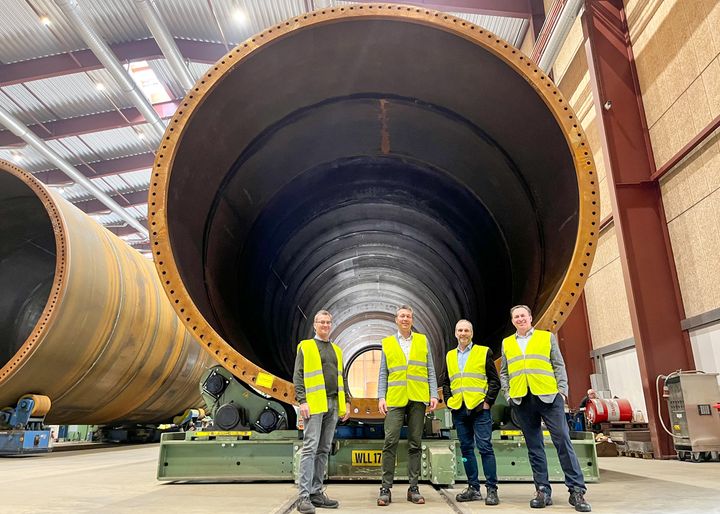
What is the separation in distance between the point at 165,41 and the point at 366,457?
28.2 ft

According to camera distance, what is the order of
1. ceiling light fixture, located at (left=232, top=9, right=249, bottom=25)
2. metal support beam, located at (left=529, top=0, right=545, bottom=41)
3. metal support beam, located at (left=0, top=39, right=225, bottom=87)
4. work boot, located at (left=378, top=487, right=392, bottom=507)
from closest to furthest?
work boot, located at (left=378, top=487, right=392, bottom=507) → metal support beam, located at (left=529, top=0, right=545, bottom=41) → ceiling light fixture, located at (left=232, top=9, right=249, bottom=25) → metal support beam, located at (left=0, top=39, right=225, bottom=87)

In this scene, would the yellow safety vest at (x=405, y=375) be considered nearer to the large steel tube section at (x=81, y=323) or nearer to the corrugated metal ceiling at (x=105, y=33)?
the large steel tube section at (x=81, y=323)

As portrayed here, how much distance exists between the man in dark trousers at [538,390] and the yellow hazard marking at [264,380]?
4.61ft

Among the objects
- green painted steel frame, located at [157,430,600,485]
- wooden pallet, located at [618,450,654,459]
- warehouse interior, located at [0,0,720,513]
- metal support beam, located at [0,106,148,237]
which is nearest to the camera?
warehouse interior, located at [0,0,720,513]

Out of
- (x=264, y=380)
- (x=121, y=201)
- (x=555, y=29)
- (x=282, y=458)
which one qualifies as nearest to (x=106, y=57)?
(x=555, y=29)

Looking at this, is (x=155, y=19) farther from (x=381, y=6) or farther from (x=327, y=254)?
(x=381, y=6)

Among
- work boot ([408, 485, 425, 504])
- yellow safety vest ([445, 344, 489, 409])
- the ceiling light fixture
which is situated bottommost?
work boot ([408, 485, 425, 504])

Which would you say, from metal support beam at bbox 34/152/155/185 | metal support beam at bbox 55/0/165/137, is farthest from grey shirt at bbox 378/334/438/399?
metal support beam at bbox 34/152/155/185

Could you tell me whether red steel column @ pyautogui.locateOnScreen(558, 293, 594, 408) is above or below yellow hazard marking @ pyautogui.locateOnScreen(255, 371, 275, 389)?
above

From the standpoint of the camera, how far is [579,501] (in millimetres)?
2807

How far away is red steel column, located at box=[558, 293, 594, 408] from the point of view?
31.5ft

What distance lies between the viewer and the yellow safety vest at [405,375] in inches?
134

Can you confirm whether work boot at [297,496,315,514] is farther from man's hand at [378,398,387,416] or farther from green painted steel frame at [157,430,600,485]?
green painted steel frame at [157,430,600,485]

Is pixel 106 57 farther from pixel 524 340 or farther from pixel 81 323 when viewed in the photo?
pixel 524 340
